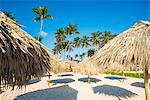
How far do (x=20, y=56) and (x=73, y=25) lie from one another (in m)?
46.6

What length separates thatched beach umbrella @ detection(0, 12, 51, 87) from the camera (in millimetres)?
3475

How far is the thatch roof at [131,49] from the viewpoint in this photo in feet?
20.7

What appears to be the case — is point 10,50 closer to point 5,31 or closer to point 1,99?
point 5,31

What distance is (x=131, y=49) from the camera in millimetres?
6586

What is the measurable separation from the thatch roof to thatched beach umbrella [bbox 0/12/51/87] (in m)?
2.54

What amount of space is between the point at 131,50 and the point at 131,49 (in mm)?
46

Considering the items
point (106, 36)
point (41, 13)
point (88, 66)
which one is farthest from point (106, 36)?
point (88, 66)

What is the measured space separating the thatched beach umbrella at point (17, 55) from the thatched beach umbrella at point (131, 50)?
2546 mm

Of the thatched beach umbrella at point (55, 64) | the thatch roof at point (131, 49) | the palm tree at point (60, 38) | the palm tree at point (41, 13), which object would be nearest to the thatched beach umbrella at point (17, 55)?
the thatched beach umbrella at point (55, 64)

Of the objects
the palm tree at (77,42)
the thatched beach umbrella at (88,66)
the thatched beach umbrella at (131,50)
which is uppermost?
the palm tree at (77,42)

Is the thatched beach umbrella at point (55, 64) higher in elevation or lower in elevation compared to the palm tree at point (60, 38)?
lower

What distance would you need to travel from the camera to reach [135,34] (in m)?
6.95

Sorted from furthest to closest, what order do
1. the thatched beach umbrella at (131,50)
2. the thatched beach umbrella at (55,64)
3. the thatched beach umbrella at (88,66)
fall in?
the thatched beach umbrella at (88,66) → the thatched beach umbrella at (55,64) → the thatched beach umbrella at (131,50)

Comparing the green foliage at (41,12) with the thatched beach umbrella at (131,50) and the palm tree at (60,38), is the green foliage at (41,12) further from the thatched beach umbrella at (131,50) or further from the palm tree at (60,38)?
the thatched beach umbrella at (131,50)
